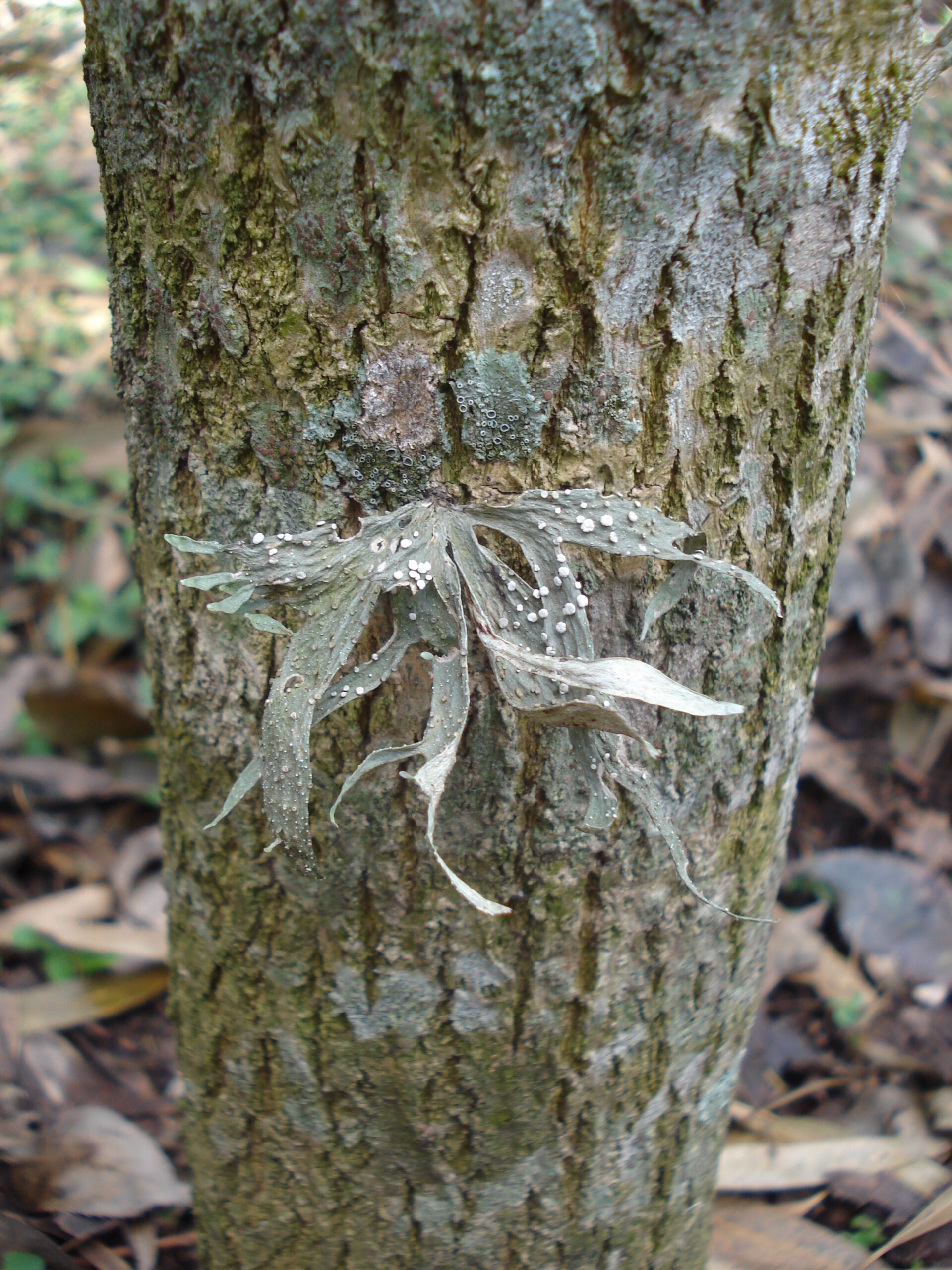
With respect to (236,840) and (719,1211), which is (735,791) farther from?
(719,1211)

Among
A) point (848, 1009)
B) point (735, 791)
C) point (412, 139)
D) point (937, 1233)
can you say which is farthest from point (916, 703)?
point (412, 139)

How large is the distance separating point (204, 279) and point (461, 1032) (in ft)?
2.37

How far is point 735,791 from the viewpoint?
3.03 ft

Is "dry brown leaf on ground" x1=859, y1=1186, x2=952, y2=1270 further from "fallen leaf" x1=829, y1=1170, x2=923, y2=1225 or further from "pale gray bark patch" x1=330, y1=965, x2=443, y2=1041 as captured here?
"pale gray bark patch" x1=330, y1=965, x2=443, y2=1041

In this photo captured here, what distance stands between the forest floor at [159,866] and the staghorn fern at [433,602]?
60 centimetres

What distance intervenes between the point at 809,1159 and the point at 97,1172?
1.11 m

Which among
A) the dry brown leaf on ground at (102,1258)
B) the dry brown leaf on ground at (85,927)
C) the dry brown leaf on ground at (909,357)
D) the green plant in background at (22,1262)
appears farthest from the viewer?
the dry brown leaf on ground at (909,357)

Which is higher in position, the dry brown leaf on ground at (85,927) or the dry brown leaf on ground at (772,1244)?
the dry brown leaf on ground at (85,927)

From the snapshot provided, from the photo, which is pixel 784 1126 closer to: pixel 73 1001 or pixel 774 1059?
pixel 774 1059

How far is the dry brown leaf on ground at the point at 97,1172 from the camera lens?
1.34 metres

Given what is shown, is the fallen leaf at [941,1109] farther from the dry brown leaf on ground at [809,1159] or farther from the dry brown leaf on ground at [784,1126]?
the dry brown leaf on ground at [784,1126]

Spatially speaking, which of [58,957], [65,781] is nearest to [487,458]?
[58,957]

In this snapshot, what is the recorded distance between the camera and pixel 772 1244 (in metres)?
1.39

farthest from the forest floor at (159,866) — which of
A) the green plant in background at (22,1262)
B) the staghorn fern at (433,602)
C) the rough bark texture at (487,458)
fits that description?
the staghorn fern at (433,602)
